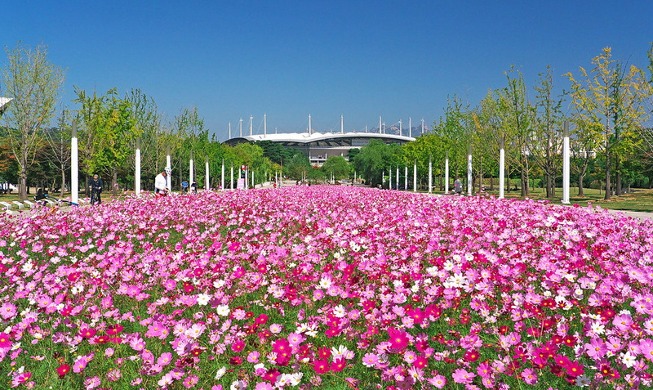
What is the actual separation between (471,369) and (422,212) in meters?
6.75

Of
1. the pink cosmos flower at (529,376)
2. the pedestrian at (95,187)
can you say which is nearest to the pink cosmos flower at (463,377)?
the pink cosmos flower at (529,376)

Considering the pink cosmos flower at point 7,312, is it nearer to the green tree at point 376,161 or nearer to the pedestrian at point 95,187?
the pedestrian at point 95,187

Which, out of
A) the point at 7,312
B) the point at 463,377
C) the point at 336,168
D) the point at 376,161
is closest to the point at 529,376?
the point at 463,377

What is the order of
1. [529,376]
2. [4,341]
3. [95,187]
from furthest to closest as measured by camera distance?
1. [95,187]
2. [4,341]
3. [529,376]

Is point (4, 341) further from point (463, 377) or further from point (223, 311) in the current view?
point (463, 377)

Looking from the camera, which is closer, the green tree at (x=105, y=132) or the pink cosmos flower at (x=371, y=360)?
the pink cosmos flower at (x=371, y=360)

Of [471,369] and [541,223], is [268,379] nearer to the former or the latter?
[471,369]

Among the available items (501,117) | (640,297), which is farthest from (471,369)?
(501,117)

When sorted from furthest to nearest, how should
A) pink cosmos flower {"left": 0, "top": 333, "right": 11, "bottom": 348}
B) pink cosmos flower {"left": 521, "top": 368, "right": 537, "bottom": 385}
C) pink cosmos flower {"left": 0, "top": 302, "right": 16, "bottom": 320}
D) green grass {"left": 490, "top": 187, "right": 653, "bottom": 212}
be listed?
1. green grass {"left": 490, "top": 187, "right": 653, "bottom": 212}
2. pink cosmos flower {"left": 0, "top": 302, "right": 16, "bottom": 320}
3. pink cosmos flower {"left": 0, "top": 333, "right": 11, "bottom": 348}
4. pink cosmos flower {"left": 521, "top": 368, "right": 537, "bottom": 385}

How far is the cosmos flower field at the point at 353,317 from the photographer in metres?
2.78

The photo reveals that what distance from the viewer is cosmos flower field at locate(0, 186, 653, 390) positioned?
2775 millimetres

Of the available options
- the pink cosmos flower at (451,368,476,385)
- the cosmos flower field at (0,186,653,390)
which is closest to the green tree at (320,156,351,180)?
the cosmos flower field at (0,186,653,390)

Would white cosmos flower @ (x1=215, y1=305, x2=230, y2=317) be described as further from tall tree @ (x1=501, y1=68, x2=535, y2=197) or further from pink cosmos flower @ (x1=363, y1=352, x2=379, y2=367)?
tall tree @ (x1=501, y1=68, x2=535, y2=197)

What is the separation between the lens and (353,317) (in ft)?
11.5
